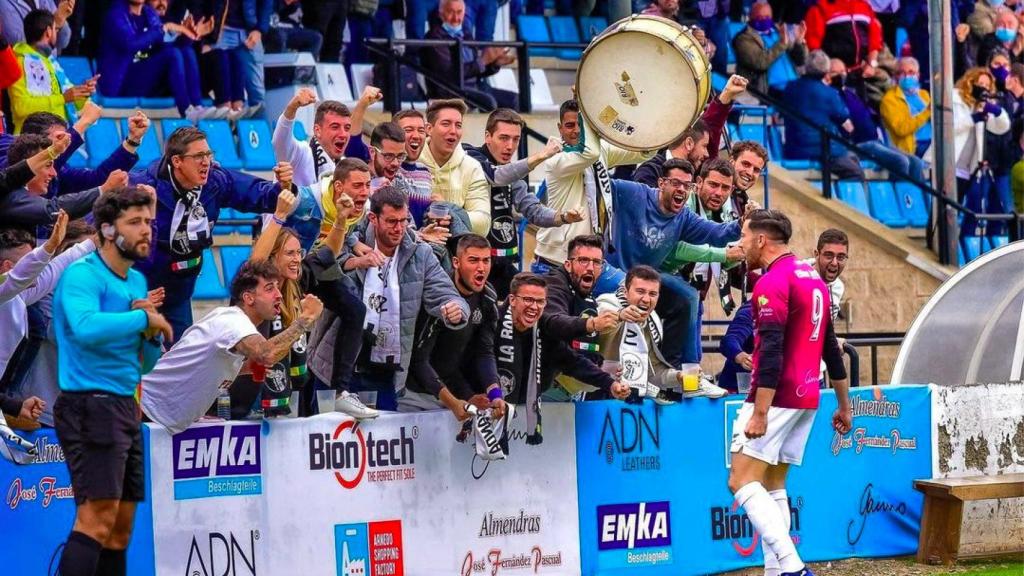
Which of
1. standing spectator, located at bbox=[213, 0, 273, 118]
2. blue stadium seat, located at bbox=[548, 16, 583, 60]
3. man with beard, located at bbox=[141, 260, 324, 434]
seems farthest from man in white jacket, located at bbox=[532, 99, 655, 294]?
blue stadium seat, located at bbox=[548, 16, 583, 60]

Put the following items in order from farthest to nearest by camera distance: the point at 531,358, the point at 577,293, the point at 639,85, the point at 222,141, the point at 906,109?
the point at 906,109 < the point at 222,141 < the point at 639,85 < the point at 577,293 < the point at 531,358

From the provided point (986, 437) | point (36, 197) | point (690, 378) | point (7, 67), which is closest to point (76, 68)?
point (7, 67)

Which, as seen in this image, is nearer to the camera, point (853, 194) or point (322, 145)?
point (322, 145)

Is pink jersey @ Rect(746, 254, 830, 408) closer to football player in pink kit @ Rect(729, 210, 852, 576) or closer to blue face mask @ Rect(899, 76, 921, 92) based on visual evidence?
football player in pink kit @ Rect(729, 210, 852, 576)

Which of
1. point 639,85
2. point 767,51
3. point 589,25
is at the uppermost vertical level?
point 589,25

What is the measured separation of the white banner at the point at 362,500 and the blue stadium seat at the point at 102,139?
5.12 meters

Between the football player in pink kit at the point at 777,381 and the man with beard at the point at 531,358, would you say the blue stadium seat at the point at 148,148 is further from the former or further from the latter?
the football player in pink kit at the point at 777,381

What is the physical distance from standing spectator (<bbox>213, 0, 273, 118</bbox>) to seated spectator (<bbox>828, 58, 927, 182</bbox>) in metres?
7.55

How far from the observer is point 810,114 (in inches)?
813

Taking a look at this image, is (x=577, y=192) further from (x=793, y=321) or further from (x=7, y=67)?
(x=7, y=67)

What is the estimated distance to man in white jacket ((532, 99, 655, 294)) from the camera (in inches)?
492

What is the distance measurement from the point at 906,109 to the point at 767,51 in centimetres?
232

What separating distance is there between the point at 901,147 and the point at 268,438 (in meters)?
12.9

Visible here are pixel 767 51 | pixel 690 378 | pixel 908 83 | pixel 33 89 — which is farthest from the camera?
pixel 908 83
